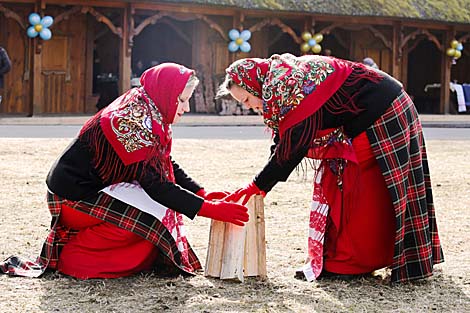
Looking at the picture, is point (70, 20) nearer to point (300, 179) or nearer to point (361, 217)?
point (300, 179)

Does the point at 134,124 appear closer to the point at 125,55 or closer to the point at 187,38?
the point at 125,55

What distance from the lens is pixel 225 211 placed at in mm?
4016

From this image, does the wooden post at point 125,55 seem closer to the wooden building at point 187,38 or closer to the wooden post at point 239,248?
the wooden building at point 187,38

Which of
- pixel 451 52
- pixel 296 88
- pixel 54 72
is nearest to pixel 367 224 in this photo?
pixel 296 88

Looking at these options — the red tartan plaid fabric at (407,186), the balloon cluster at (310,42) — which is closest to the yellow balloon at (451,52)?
the balloon cluster at (310,42)

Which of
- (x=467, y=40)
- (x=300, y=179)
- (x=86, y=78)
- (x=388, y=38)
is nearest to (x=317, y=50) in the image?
(x=388, y=38)

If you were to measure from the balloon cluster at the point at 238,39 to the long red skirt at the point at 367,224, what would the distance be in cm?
1393

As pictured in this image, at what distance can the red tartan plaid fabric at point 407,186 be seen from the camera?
4.02m

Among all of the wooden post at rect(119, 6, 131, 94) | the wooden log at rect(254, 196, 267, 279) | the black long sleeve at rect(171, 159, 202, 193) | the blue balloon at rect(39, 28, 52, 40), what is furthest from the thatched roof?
the wooden log at rect(254, 196, 267, 279)

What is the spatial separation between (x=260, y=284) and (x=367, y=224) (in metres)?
0.62

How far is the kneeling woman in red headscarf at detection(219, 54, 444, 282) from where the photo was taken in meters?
3.90

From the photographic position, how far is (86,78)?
58.3ft

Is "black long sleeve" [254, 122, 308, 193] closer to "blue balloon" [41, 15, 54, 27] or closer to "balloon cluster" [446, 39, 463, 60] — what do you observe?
"blue balloon" [41, 15, 54, 27]

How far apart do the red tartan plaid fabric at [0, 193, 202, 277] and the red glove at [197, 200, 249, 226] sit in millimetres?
276
